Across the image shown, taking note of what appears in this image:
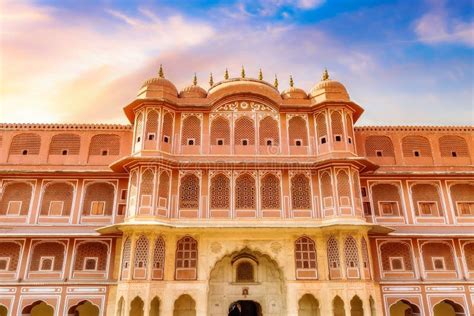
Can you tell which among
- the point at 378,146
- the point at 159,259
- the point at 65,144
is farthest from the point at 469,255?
the point at 65,144

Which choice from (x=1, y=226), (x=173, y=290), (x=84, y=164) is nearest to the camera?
(x=173, y=290)

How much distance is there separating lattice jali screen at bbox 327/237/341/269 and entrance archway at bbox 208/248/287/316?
91.0 inches

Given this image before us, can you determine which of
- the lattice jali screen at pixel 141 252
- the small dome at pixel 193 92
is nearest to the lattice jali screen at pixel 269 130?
the small dome at pixel 193 92

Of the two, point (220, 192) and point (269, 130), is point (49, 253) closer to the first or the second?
point (220, 192)

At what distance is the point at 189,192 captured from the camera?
715 inches

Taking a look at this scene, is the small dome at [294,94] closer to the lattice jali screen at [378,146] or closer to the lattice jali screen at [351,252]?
the lattice jali screen at [378,146]

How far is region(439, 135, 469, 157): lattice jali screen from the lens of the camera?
21328 millimetres

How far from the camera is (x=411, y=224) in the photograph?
767 inches

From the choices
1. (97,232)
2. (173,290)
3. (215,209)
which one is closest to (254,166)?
(215,209)

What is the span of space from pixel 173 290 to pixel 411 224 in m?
12.4

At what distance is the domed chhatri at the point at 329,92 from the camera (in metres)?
19.7

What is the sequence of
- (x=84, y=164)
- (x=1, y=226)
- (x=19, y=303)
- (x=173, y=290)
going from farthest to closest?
(x=84, y=164) < (x=1, y=226) < (x=19, y=303) < (x=173, y=290)

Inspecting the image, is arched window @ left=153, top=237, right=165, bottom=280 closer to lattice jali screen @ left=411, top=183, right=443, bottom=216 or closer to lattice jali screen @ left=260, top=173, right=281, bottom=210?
lattice jali screen @ left=260, top=173, right=281, bottom=210

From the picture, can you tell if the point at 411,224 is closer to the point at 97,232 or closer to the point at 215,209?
the point at 215,209
